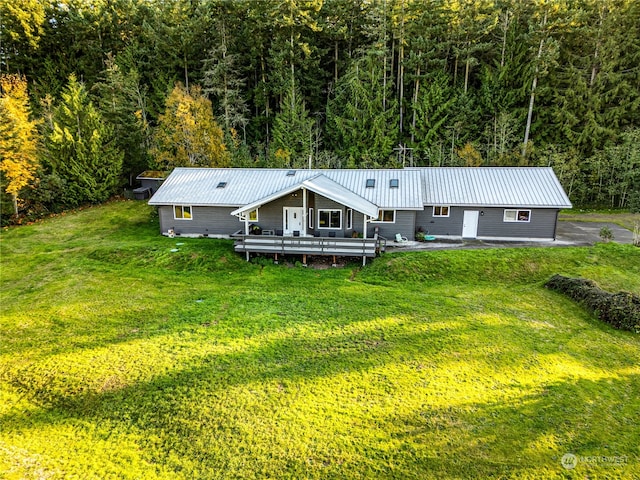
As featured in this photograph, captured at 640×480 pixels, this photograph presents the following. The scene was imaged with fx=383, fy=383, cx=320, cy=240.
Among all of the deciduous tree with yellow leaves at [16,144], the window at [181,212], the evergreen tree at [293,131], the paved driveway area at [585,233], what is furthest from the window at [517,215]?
the deciduous tree with yellow leaves at [16,144]

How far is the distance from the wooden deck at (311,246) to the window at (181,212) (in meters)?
4.79

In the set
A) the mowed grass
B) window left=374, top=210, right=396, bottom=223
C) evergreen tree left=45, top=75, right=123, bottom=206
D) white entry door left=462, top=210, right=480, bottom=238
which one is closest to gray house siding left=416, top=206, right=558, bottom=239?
Result: white entry door left=462, top=210, right=480, bottom=238

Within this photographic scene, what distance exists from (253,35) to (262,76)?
11.7ft

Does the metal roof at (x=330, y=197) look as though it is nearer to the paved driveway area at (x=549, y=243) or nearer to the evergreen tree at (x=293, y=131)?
the paved driveway area at (x=549, y=243)

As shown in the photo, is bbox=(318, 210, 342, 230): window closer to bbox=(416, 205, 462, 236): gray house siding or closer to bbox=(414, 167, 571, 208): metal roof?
bbox=(416, 205, 462, 236): gray house siding

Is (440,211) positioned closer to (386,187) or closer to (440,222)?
(440,222)

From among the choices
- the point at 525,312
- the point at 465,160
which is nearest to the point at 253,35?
the point at 465,160

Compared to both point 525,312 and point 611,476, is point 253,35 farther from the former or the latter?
point 611,476

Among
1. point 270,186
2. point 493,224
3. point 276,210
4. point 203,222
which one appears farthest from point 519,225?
point 203,222

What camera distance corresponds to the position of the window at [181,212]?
69.3 feet

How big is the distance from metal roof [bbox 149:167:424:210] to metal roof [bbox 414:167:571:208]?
1.33 m

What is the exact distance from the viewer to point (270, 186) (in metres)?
21.6

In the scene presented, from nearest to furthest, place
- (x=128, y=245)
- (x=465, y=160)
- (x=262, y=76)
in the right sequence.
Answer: (x=128, y=245) → (x=465, y=160) → (x=262, y=76)

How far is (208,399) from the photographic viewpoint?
340 inches
